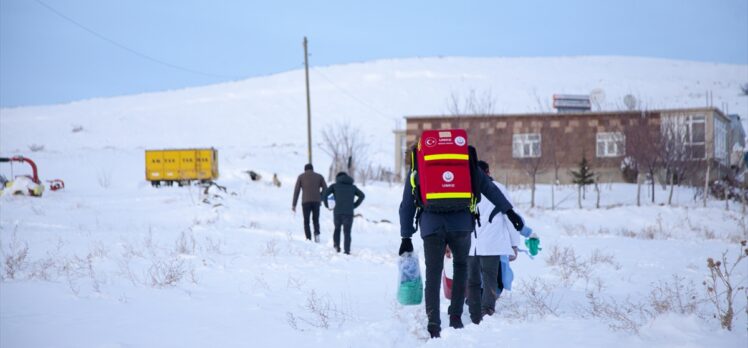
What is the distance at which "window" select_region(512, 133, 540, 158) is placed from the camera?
3628 centimetres

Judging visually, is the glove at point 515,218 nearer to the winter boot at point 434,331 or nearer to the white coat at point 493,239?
the white coat at point 493,239

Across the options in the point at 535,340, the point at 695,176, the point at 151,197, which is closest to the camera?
the point at 535,340

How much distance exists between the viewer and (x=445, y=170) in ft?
17.3

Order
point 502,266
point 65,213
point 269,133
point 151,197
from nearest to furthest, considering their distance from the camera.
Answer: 1. point 502,266
2. point 65,213
3. point 151,197
4. point 269,133

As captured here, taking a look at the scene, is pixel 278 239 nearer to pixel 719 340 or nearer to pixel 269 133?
pixel 719 340

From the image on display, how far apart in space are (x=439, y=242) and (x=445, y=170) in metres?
0.65

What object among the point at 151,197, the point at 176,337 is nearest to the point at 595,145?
the point at 151,197

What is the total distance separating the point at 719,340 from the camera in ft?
14.8

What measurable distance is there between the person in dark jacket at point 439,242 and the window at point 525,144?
103 ft

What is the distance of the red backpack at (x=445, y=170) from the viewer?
17.3ft

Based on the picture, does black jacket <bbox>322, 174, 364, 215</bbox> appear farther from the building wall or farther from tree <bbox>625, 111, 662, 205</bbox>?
the building wall

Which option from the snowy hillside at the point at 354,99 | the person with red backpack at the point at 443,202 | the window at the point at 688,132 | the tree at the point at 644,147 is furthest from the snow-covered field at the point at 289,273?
the snowy hillside at the point at 354,99

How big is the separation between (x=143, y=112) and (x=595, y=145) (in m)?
65.6

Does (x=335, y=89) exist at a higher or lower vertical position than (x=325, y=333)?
higher
